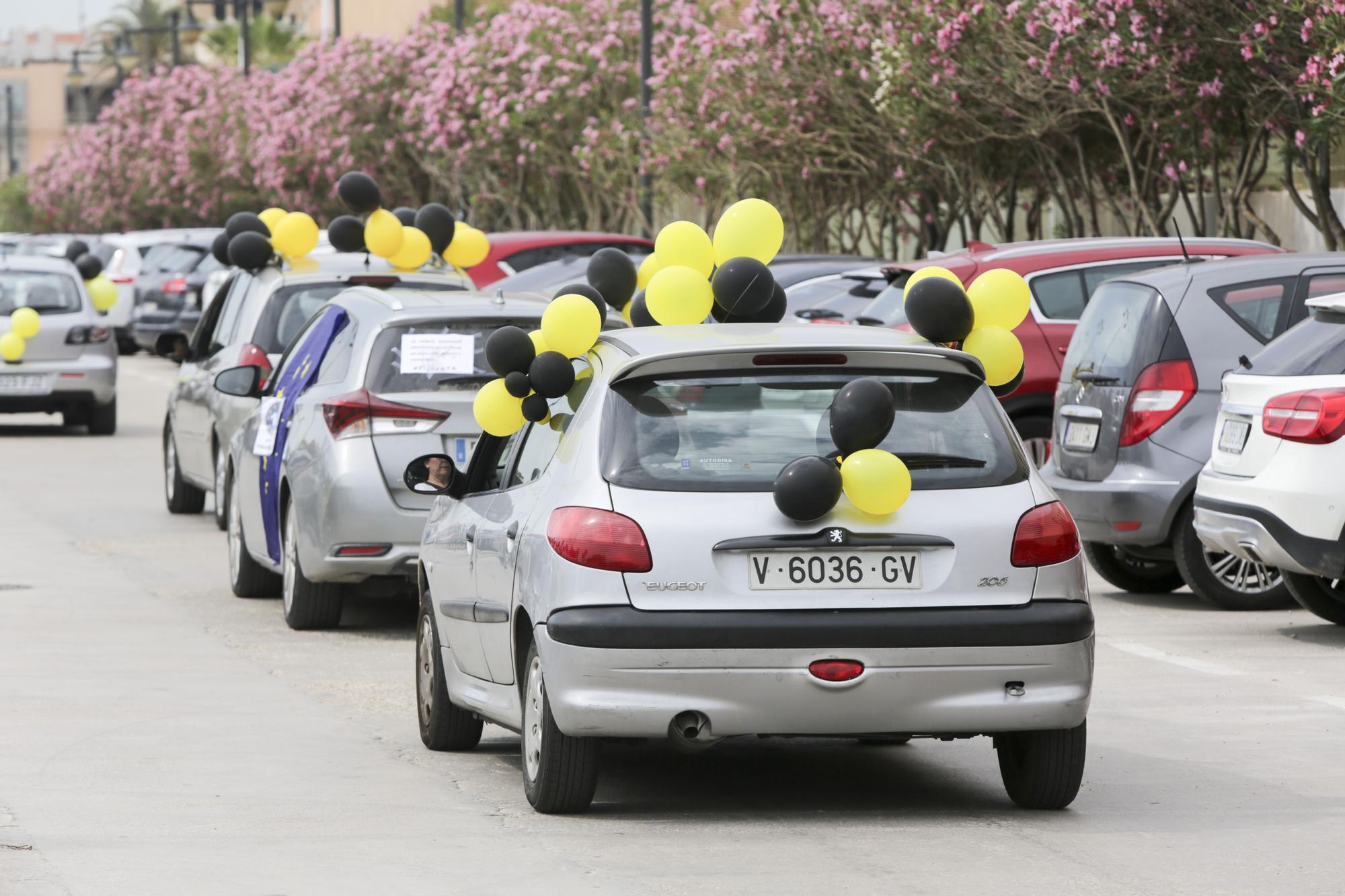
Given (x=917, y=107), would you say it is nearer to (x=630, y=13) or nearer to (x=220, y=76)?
(x=630, y=13)

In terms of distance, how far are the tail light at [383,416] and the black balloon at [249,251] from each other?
15.0 ft

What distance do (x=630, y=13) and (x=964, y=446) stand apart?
1235 inches

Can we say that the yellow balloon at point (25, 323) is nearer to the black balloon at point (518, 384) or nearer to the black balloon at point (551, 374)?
the black balloon at point (518, 384)

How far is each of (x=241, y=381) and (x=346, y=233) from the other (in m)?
3.77

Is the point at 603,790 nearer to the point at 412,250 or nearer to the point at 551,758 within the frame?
the point at 551,758

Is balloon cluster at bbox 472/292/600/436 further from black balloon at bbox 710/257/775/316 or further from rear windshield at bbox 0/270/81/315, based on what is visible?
rear windshield at bbox 0/270/81/315

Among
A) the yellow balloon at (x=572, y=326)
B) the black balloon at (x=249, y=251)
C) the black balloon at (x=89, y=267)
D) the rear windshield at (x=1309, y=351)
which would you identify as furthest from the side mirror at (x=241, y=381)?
the black balloon at (x=89, y=267)

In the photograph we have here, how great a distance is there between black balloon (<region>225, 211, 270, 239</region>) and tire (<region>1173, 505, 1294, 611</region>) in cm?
712

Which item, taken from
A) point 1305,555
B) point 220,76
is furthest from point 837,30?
point 220,76

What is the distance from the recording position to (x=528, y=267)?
2431 centimetres

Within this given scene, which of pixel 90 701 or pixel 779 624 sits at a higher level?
pixel 779 624

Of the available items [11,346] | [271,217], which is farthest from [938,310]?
[11,346]

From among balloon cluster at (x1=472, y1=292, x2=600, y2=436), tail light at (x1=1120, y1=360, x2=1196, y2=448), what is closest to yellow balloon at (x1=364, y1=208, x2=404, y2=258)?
tail light at (x1=1120, y1=360, x2=1196, y2=448)

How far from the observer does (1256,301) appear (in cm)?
1220
